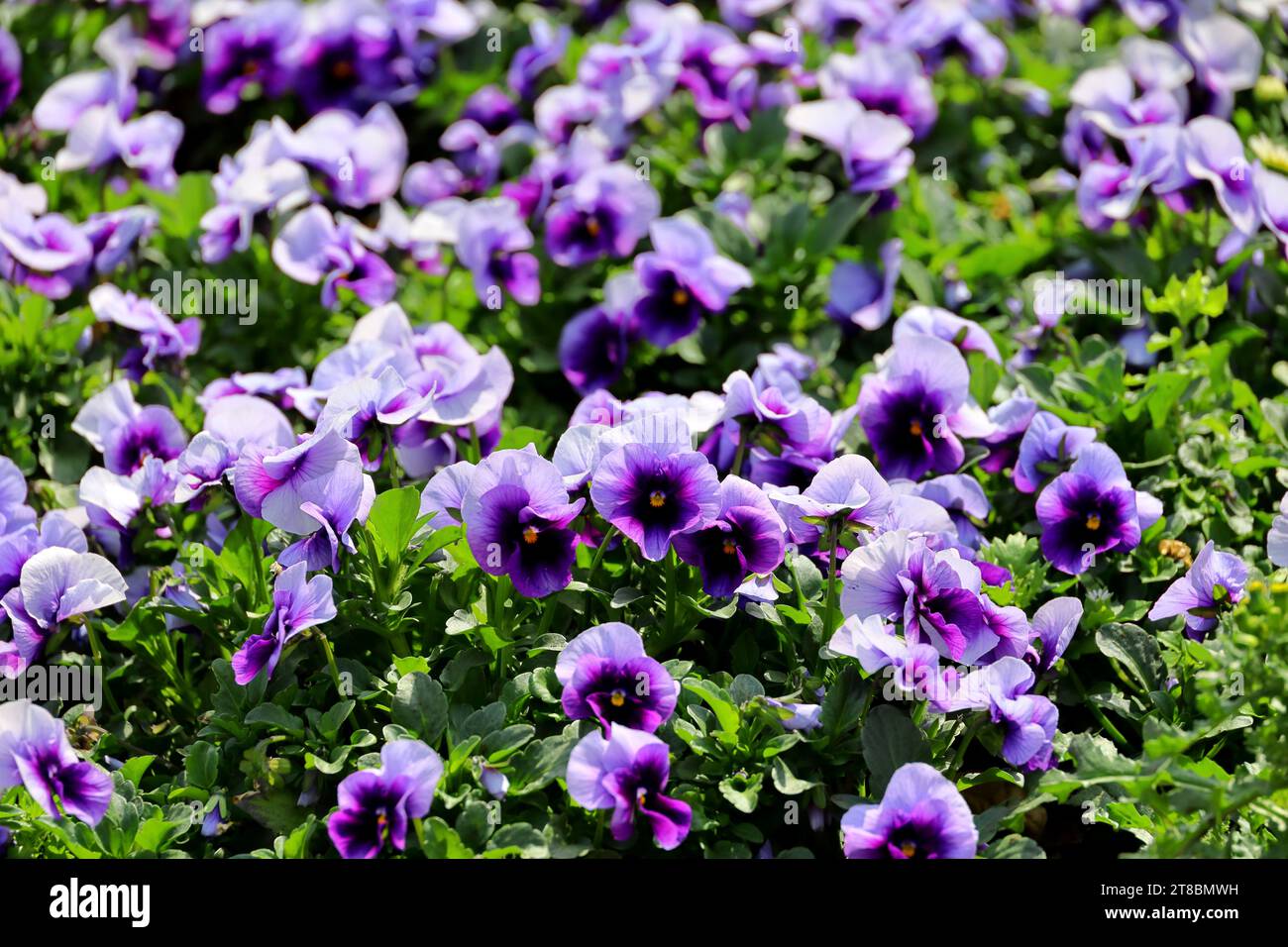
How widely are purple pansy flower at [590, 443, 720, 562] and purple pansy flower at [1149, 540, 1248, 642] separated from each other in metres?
0.81

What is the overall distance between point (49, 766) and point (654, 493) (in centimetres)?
98

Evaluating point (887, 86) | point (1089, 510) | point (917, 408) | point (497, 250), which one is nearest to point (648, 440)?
point (917, 408)

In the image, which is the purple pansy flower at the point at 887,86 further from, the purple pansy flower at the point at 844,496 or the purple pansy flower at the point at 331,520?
the purple pansy flower at the point at 331,520

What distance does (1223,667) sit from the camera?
1963 millimetres

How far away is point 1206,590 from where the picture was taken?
2.40m

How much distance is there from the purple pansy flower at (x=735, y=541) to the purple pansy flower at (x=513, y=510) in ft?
0.65

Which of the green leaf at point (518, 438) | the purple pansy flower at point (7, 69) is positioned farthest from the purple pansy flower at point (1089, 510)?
the purple pansy flower at point (7, 69)

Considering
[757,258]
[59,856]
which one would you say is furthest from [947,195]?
[59,856]

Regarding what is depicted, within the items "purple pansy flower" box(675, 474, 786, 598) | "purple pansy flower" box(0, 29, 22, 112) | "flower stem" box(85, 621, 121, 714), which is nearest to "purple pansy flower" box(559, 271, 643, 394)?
A: "purple pansy flower" box(675, 474, 786, 598)

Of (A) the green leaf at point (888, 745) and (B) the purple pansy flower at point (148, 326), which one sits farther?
(B) the purple pansy flower at point (148, 326)

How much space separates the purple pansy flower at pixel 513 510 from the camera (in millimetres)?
2223
